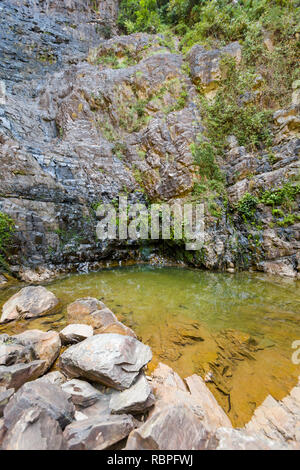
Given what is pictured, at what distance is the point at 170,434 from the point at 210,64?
14.0 metres

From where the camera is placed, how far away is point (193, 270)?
24.6 ft

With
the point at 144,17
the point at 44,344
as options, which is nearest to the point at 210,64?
the point at 144,17

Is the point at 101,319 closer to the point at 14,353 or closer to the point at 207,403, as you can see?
the point at 14,353

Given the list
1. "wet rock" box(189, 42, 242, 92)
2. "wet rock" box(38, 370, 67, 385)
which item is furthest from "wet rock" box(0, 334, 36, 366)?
"wet rock" box(189, 42, 242, 92)

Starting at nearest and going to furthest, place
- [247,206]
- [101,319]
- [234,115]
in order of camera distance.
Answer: [101,319] → [247,206] → [234,115]

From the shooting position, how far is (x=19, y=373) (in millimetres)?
1753

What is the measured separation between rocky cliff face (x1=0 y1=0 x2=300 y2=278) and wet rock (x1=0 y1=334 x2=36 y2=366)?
4.54 metres

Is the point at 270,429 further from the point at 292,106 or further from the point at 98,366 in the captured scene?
the point at 292,106

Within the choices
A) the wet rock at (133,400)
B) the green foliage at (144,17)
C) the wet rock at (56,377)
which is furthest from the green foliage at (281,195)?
the green foliage at (144,17)

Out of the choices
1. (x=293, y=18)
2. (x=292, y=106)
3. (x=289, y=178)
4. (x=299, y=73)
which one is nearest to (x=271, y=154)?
(x=289, y=178)

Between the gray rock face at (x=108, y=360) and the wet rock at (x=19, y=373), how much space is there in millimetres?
244

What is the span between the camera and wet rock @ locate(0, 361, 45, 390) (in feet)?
5.45

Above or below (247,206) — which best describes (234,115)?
above

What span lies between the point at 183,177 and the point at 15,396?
8.40 metres
